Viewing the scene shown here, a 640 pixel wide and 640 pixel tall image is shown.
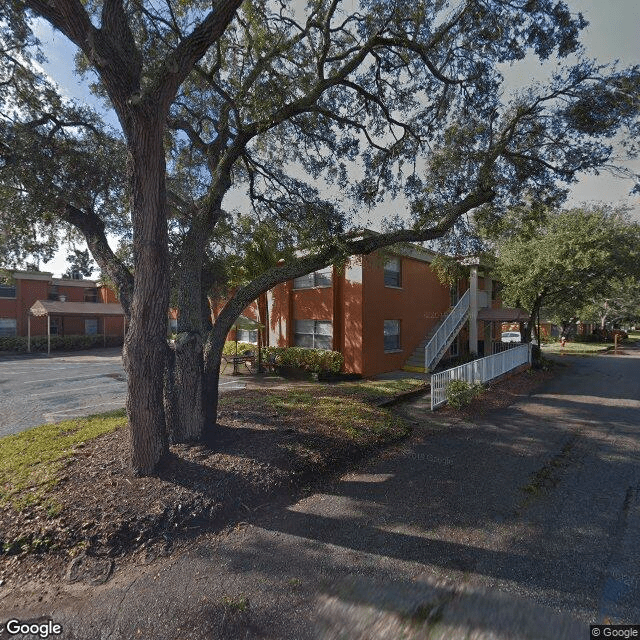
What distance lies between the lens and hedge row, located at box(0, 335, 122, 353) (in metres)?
21.6

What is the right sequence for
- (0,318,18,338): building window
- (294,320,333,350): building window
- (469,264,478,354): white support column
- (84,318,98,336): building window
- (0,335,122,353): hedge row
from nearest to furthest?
(294,320,333,350): building window, (469,264,478,354): white support column, (0,335,122,353): hedge row, (0,318,18,338): building window, (84,318,98,336): building window

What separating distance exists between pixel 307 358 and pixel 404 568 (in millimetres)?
10137

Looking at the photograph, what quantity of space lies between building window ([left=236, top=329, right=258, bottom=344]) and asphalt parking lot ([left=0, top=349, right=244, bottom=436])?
183 inches

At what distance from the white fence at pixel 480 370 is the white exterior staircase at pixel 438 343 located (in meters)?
2.26

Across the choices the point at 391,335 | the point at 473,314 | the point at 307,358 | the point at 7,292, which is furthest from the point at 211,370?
the point at 7,292

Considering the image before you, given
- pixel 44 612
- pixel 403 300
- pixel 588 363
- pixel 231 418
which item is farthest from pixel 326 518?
pixel 588 363

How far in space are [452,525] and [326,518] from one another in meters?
1.46

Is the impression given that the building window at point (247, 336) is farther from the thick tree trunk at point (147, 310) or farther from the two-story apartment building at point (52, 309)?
the thick tree trunk at point (147, 310)

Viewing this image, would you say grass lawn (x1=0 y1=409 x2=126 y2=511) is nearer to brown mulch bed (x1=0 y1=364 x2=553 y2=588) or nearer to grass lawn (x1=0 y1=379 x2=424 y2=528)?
grass lawn (x1=0 y1=379 x2=424 y2=528)

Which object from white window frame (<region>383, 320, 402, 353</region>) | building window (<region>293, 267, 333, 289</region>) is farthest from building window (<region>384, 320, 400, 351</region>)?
building window (<region>293, 267, 333, 289</region>)

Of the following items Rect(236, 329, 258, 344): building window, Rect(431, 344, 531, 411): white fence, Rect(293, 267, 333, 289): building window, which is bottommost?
Rect(431, 344, 531, 411): white fence

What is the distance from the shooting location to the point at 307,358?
13266mm

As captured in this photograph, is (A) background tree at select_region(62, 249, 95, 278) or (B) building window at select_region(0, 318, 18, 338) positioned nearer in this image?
(A) background tree at select_region(62, 249, 95, 278)

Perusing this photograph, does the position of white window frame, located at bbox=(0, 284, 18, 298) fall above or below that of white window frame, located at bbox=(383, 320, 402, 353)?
above
